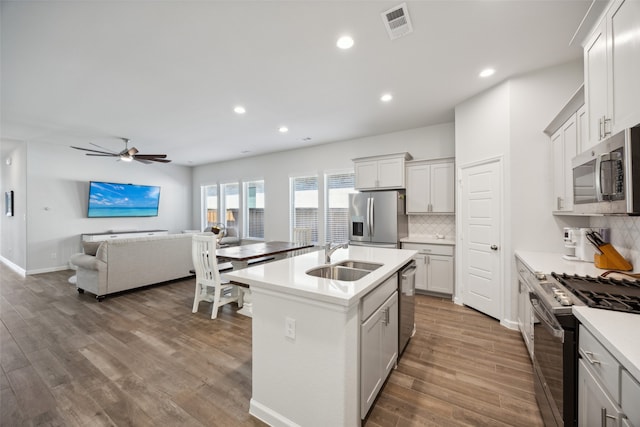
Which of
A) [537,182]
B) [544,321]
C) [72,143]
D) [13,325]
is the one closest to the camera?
[544,321]

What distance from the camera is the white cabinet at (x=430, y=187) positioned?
13.7ft

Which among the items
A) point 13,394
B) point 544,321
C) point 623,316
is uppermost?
point 623,316

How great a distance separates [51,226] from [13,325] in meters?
3.85

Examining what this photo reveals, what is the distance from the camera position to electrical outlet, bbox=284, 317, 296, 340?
1.54 m

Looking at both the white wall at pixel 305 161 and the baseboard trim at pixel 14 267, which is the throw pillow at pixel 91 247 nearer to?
the baseboard trim at pixel 14 267

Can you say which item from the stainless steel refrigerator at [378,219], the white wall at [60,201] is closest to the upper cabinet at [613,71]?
the stainless steel refrigerator at [378,219]

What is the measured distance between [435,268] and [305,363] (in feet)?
10.6

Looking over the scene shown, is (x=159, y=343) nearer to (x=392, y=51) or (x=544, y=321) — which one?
(x=544, y=321)

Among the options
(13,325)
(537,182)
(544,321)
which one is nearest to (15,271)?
(13,325)

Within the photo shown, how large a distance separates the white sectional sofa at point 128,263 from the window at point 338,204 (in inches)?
118

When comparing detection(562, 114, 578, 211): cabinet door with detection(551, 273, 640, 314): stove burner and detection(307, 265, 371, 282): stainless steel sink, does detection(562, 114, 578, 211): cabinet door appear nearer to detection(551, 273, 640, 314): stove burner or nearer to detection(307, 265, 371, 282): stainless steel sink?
detection(551, 273, 640, 314): stove burner

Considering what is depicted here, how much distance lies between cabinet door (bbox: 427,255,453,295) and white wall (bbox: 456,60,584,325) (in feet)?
3.07

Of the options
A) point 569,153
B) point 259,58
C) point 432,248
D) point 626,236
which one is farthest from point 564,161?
point 259,58

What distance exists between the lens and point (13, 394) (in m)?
1.93
